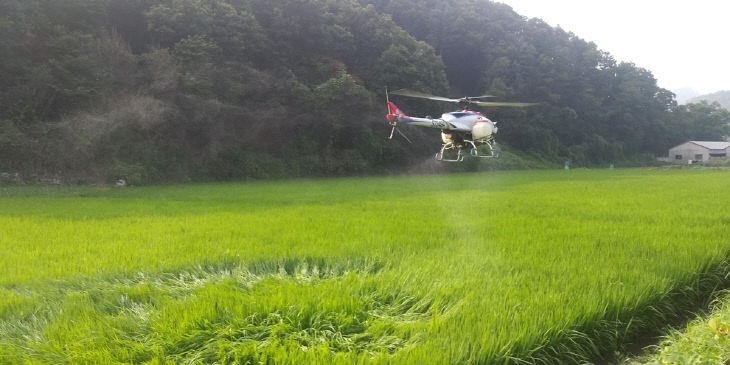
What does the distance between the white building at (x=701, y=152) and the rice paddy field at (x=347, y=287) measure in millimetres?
44427

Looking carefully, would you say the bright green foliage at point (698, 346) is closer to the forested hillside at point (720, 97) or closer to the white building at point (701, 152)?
the white building at point (701, 152)

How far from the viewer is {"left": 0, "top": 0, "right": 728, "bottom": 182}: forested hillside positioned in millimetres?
14555

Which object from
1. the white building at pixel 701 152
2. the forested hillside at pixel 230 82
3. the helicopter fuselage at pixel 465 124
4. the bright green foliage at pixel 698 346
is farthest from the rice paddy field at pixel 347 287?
the white building at pixel 701 152

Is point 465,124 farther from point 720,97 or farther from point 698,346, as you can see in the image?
point 720,97

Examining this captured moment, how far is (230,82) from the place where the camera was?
18375 mm

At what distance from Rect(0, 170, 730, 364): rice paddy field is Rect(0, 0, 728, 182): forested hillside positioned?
33.5 ft

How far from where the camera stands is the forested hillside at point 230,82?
1455cm

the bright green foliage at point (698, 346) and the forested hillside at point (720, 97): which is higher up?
the forested hillside at point (720, 97)

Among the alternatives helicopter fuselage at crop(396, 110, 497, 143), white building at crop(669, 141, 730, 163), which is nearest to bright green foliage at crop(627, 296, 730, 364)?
helicopter fuselage at crop(396, 110, 497, 143)

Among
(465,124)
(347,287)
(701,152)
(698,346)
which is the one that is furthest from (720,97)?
(347,287)

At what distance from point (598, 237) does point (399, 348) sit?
3985 mm

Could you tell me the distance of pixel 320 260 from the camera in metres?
4.29

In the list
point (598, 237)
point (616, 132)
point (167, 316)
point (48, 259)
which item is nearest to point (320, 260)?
point (167, 316)

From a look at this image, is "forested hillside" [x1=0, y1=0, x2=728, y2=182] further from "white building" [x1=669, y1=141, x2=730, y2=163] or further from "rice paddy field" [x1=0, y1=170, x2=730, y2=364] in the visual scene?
"white building" [x1=669, y1=141, x2=730, y2=163]
